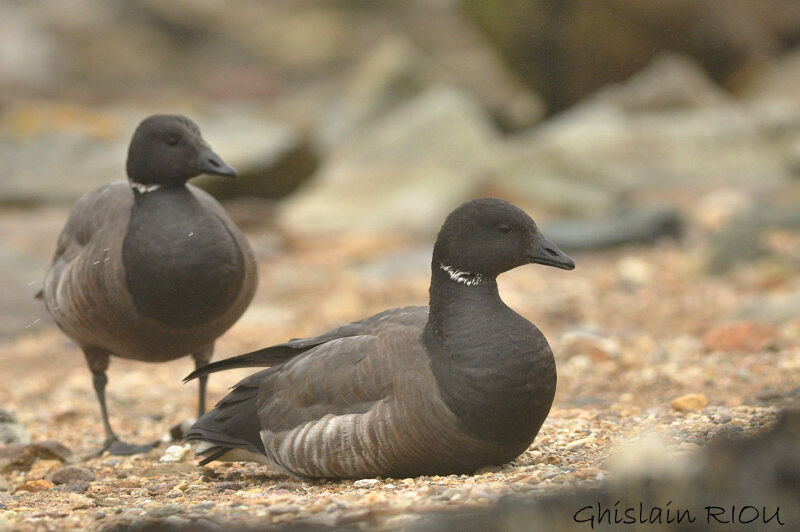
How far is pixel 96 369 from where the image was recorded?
7.27 m

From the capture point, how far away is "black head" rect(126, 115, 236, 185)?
660 centimetres

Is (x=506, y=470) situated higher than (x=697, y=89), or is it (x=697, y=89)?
(x=697, y=89)

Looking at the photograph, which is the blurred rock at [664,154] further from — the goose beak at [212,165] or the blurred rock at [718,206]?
the goose beak at [212,165]

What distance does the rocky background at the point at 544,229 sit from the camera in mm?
4859

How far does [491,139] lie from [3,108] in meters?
10.1

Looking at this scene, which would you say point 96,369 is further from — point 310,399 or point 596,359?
point 596,359

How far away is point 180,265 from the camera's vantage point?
20.4ft

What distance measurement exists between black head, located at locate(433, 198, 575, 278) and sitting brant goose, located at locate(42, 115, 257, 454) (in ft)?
5.39

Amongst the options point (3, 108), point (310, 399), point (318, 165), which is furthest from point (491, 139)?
point (310, 399)

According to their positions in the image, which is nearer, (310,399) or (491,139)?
(310,399)

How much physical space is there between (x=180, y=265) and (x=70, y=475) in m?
1.31

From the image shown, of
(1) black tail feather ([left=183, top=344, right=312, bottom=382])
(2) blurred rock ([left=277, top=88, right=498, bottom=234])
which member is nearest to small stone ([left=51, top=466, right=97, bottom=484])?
(1) black tail feather ([left=183, top=344, right=312, bottom=382])

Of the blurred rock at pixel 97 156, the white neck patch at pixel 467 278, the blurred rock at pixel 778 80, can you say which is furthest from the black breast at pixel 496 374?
the blurred rock at pixel 778 80

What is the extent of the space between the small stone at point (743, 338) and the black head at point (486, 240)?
3465mm
